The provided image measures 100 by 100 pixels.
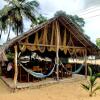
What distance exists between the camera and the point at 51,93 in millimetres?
10867

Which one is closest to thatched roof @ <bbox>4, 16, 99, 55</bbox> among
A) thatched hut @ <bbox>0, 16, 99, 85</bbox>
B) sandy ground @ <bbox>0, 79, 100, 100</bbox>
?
thatched hut @ <bbox>0, 16, 99, 85</bbox>

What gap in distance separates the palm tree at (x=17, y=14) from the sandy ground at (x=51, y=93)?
1468 cm

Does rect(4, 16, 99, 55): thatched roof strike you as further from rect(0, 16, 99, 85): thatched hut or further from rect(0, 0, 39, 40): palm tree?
rect(0, 0, 39, 40): palm tree

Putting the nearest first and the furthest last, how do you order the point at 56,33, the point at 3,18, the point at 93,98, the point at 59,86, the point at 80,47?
the point at 93,98 → the point at 59,86 → the point at 56,33 → the point at 80,47 → the point at 3,18

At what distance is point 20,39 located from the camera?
1144cm

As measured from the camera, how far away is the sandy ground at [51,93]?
32.9 feet

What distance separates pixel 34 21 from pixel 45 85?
50.3 ft

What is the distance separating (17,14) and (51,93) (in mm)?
16141

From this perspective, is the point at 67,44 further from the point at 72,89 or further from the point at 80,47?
the point at 72,89

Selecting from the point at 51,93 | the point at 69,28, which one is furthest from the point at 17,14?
the point at 51,93

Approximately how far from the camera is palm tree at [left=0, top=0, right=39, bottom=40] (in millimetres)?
25281

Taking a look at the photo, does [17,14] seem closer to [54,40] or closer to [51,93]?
[54,40]

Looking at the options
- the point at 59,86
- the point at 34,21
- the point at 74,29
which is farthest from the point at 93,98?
the point at 34,21

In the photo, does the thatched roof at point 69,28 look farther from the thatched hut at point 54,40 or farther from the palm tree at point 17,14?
the palm tree at point 17,14
